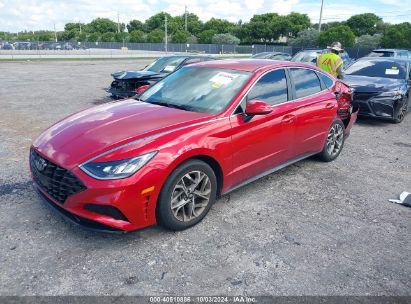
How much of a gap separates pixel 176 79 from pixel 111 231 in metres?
2.30

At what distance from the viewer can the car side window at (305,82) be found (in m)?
4.54

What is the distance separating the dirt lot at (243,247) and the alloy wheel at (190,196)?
0.19 m

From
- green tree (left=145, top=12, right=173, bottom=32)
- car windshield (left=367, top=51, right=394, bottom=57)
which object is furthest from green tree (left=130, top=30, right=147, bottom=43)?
car windshield (left=367, top=51, right=394, bottom=57)

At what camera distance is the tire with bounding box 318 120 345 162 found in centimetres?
530

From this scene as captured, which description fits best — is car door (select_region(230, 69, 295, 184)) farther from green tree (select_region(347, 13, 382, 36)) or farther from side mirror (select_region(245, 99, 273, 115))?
green tree (select_region(347, 13, 382, 36))

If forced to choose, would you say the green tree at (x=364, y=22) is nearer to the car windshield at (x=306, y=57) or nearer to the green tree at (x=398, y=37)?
the green tree at (x=398, y=37)

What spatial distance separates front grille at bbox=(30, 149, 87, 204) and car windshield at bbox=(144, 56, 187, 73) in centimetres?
684

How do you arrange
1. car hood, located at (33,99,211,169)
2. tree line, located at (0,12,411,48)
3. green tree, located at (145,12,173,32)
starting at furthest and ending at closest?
green tree, located at (145,12,173,32) < tree line, located at (0,12,411,48) < car hood, located at (33,99,211,169)

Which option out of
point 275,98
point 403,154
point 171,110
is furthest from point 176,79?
point 403,154

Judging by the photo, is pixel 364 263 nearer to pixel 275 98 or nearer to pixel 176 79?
pixel 275 98

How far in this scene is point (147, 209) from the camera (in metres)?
3.00

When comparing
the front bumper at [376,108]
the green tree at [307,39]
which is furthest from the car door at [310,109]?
the green tree at [307,39]

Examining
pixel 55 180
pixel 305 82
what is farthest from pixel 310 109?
pixel 55 180

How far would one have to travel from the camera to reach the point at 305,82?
186 inches
